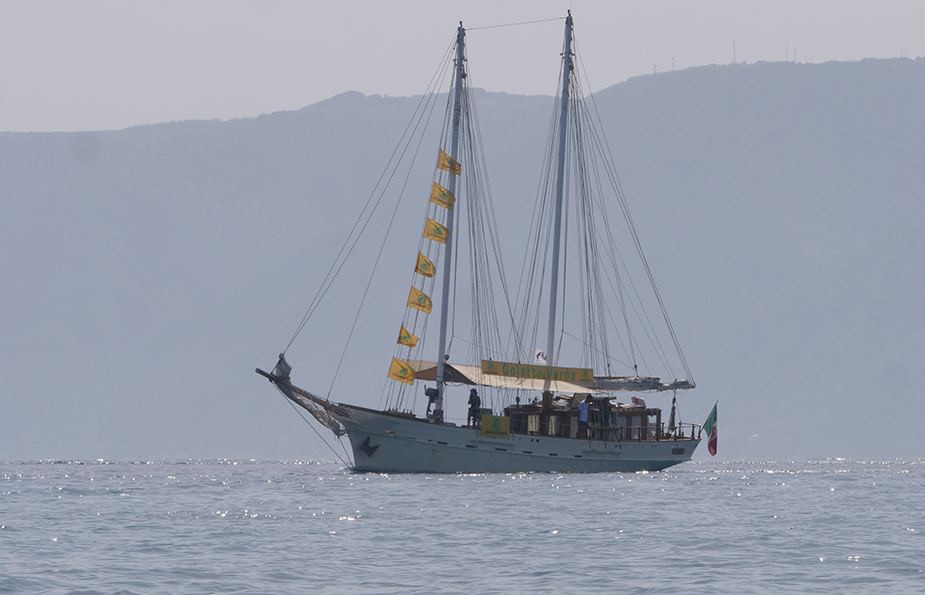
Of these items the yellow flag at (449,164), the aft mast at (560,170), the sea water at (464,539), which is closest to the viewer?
the sea water at (464,539)

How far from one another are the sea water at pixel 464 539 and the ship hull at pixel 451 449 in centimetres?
694

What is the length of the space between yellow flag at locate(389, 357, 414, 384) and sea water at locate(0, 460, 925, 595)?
9.21 m

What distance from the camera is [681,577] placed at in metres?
31.3

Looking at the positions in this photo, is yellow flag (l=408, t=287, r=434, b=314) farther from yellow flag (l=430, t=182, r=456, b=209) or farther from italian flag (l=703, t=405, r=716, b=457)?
italian flag (l=703, t=405, r=716, b=457)

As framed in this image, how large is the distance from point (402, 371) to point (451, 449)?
187 inches

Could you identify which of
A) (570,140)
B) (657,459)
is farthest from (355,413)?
(570,140)

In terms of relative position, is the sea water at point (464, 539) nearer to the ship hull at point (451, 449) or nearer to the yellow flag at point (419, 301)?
the ship hull at point (451, 449)

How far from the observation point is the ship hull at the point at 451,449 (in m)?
67.1

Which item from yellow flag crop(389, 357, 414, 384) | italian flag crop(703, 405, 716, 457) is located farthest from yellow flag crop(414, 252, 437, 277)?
italian flag crop(703, 405, 716, 457)

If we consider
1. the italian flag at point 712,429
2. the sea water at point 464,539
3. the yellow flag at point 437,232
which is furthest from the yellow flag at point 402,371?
the italian flag at point 712,429

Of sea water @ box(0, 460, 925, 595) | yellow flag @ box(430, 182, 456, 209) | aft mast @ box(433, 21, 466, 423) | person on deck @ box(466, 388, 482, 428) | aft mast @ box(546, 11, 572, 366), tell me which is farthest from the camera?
aft mast @ box(546, 11, 572, 366)

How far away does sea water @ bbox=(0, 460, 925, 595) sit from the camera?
30812mm

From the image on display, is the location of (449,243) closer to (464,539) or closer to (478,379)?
(478,379)

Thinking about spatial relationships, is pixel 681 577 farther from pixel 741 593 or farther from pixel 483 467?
pixel 483 467
